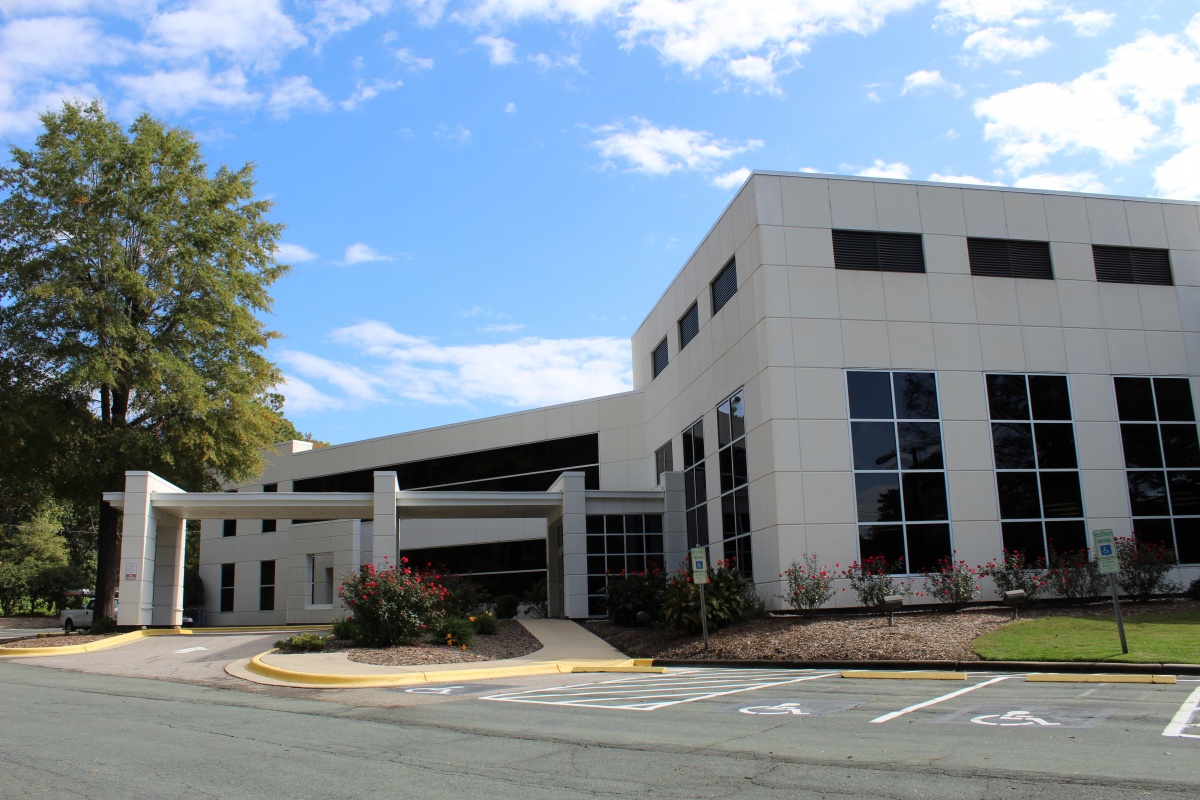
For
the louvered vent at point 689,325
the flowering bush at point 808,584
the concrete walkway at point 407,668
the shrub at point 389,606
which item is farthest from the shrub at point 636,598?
the louvered vent at point 689,325

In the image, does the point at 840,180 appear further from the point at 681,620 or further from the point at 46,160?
the point at 46,160

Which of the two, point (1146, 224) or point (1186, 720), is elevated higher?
point (1146, 224)

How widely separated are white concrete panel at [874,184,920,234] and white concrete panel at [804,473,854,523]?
6700 mm

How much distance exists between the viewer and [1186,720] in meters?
8.91

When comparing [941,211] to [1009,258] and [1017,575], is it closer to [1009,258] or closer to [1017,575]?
[1009,258]

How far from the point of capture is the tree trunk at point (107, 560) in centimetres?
2770

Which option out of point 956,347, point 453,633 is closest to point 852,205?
point 956,347

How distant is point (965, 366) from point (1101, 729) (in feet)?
50.3

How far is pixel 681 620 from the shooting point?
2084 cm

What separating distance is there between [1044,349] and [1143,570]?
583cm

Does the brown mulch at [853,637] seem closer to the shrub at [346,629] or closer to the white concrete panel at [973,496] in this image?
the white concrete panel at [973,496]

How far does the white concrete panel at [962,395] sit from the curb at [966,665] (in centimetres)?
852

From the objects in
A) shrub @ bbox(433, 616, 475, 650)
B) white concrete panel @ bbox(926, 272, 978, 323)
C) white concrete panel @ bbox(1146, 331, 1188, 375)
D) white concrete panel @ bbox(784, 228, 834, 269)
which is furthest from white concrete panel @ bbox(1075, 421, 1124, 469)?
shrub @ bbox(433, 616, 475, 650)

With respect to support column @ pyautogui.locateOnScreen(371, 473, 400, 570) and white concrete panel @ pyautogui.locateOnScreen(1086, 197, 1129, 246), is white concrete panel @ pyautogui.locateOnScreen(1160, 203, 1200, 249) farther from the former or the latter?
support column @ pyautogui.locateOnScreen(371, 473, 400, 570)
